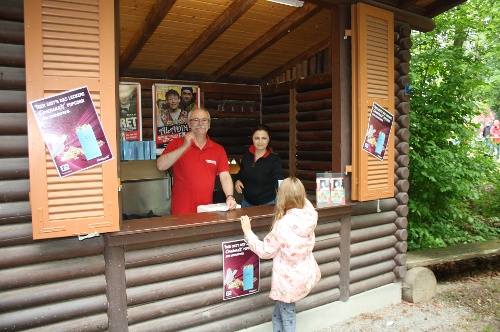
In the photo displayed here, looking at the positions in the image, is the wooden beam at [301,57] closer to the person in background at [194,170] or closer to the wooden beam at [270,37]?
the wooden beam at [270,37]

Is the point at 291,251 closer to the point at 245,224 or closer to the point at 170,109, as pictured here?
the point at 245,224

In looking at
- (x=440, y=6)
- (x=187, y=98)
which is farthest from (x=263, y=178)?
(x=440, y=6)

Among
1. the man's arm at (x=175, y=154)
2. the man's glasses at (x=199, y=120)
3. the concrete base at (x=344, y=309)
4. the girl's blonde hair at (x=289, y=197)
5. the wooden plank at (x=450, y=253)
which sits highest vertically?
the man's glasses at (x=199, y=120)

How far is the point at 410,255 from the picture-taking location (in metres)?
6.35

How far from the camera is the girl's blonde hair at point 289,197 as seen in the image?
3574mm

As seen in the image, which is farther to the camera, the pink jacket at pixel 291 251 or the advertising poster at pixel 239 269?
the advertising poster at pixel 239 269

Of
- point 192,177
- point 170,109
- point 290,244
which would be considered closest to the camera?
point 290,244

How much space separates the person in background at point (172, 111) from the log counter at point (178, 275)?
3.45m

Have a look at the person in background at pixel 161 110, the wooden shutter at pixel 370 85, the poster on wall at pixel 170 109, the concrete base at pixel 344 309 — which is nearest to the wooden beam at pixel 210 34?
the poster on wall at pixel 170 109

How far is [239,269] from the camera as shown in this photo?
161 inches

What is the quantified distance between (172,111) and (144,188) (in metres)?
1.48

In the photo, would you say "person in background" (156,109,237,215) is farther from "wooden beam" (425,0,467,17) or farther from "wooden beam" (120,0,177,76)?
"wooden beam" (425,0,467,17)

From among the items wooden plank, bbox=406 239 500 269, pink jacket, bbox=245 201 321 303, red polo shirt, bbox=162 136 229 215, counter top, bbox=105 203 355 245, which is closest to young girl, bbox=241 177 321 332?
pink jacket, bbox=245 201 321 303

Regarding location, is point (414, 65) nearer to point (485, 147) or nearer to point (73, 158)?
point (485, 147)
